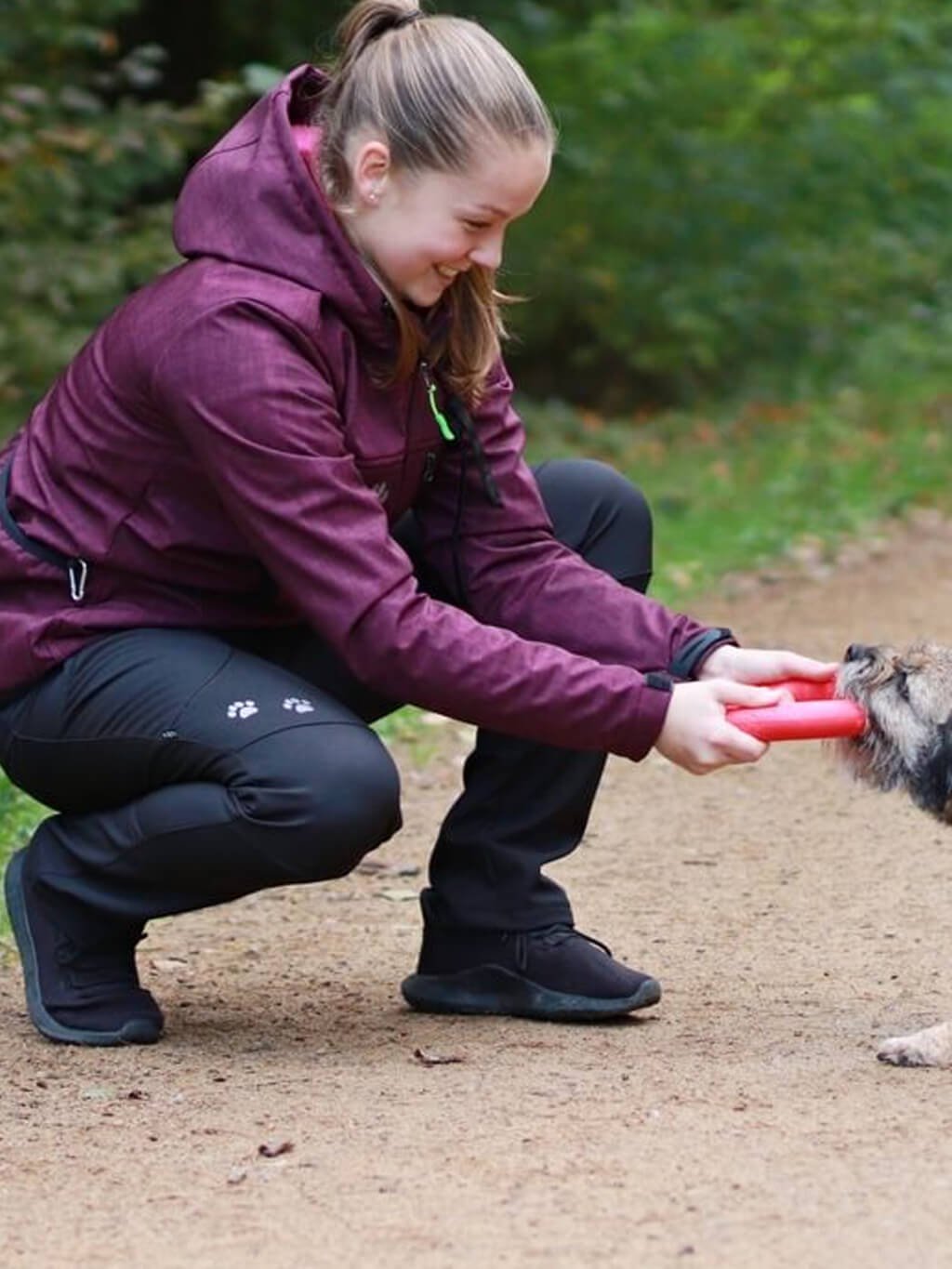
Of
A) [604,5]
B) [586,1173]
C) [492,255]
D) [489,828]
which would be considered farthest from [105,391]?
[604,5]

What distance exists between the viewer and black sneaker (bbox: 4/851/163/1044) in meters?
4.80

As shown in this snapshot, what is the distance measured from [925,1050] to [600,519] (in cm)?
136

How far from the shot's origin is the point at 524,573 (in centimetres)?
Answer: 494

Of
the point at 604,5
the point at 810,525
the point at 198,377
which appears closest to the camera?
the point at 198,377

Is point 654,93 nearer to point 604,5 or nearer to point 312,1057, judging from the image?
point 604,5

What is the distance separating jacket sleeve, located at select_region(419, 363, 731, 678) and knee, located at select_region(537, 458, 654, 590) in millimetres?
100

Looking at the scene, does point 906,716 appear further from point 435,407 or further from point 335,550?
point 335,550

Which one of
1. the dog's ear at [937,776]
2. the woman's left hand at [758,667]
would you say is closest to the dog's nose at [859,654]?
the woman's left hand at [758,667]

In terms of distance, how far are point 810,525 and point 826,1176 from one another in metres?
8.23

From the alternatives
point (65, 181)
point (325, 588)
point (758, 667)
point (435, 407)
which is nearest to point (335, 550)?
point (325, 588)

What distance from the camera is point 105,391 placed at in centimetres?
462

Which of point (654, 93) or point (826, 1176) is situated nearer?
point (826, 1176)

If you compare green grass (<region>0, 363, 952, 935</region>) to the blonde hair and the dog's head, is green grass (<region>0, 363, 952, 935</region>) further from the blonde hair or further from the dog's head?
the blonde hair

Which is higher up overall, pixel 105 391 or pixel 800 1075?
pixel 105 391
